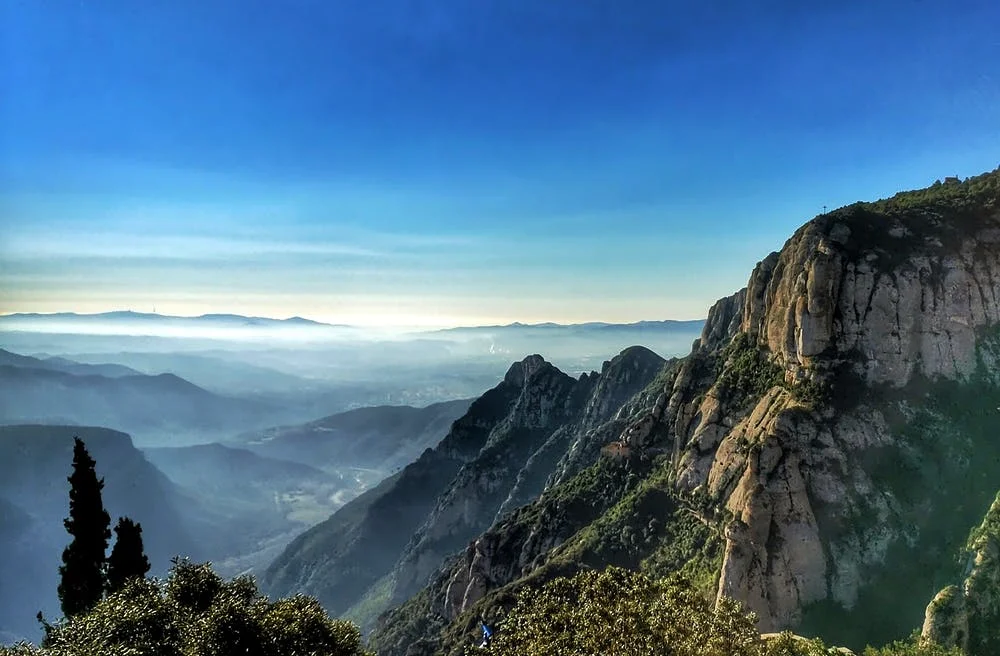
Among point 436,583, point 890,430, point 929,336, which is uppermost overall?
point 929,336

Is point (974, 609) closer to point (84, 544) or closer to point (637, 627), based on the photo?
point (637, 627)

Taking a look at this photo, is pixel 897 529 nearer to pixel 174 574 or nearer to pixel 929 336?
pixel 929 336

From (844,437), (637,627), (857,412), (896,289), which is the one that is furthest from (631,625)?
(896,289)

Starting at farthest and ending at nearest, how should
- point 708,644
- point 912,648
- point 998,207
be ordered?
point 998,207 < point 912,648 < point 708,644

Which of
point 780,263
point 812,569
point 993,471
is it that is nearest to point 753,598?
point 812,569

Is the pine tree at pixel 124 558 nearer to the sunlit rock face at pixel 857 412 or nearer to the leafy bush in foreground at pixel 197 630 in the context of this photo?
the leafy bush in foreground at pixel 197 630

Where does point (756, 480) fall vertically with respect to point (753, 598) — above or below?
above

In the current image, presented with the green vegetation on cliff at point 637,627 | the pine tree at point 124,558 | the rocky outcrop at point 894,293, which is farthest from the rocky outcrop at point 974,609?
the pine tree at point 124,558
